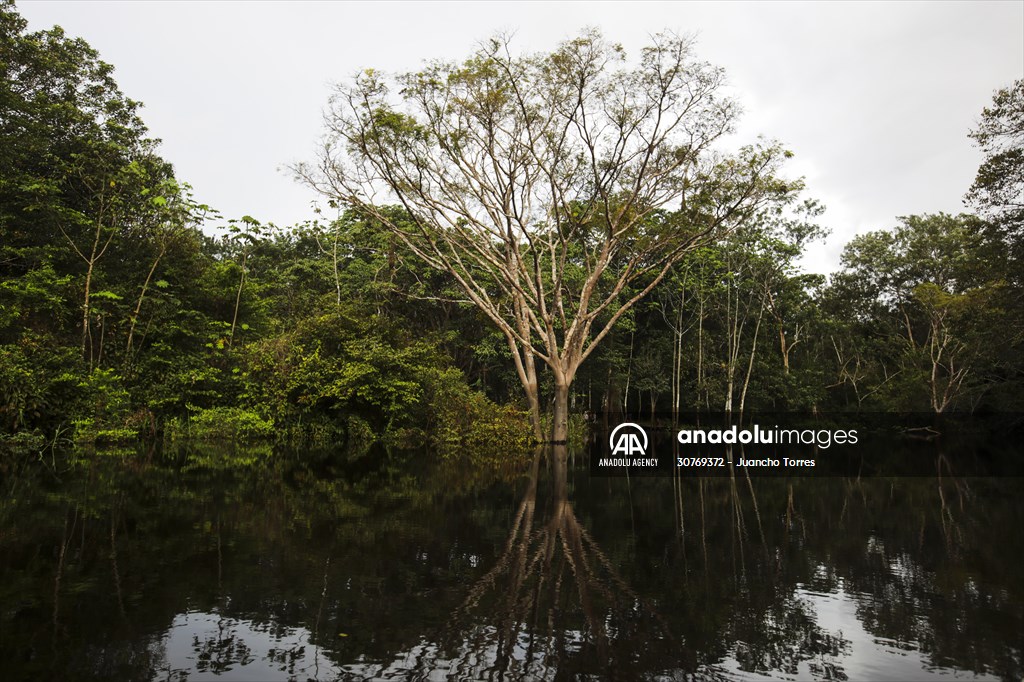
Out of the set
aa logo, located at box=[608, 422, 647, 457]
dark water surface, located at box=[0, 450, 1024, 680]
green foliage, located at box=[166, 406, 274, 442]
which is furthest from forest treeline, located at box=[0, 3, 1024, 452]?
dark water surface, located at box=[0, 450, 1024, 680]

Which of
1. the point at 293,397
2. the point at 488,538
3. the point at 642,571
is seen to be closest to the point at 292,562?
the point at 488,538

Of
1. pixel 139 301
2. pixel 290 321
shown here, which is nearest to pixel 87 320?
pixel 139 301

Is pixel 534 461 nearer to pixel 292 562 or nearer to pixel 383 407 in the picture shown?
pixel 383 407

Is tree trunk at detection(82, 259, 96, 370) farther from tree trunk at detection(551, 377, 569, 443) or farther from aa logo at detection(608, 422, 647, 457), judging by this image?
aa logo at detection(608, 422, 647, 457)

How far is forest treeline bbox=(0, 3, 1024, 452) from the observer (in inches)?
835

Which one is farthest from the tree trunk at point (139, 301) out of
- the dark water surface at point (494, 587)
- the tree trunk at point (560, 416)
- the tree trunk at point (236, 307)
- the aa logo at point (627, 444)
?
the aa logo at point (627, 444)

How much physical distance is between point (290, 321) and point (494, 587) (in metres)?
24.9

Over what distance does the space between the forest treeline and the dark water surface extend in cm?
1118

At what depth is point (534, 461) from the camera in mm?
17234

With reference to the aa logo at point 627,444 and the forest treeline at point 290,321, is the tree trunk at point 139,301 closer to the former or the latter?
the forest treeline at point 290,321

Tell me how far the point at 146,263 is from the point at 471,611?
24873 millimetres

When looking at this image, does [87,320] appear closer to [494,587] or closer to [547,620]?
[494,587]

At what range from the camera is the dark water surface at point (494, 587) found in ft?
12.9

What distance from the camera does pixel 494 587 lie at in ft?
17.6
